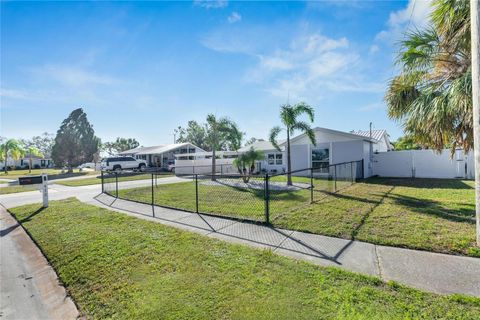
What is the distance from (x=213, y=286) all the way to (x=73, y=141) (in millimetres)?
34304

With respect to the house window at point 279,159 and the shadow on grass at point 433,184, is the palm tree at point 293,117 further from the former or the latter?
the house window at point 279,159

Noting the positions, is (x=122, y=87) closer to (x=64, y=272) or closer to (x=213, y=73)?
(x=213, y=73)

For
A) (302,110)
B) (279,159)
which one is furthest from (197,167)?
(302,110)

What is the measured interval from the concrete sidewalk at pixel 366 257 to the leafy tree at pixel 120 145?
6924 centimetres

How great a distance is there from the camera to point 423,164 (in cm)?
1495

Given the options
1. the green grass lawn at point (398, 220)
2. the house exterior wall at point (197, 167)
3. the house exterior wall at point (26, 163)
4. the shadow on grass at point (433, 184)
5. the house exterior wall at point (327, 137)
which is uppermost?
the house exterior wall at point (327, 137)

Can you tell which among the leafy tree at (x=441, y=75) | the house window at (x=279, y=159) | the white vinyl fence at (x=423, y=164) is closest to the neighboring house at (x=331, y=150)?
the white vinyl fence at (x=423, y=164)

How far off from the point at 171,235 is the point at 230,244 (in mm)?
1436

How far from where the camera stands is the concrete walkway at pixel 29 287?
2752mm

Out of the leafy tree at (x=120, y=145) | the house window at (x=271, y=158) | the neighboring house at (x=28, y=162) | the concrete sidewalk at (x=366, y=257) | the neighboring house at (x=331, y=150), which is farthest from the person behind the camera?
the leafy tree at (x=120, y=145)

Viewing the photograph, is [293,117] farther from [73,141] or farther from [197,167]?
[73,141]

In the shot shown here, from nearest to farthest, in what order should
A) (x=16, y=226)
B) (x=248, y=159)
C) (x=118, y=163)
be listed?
(x=16, y=226), (x=248, y=159), (x=118, y=163)

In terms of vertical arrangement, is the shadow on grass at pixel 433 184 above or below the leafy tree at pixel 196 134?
below

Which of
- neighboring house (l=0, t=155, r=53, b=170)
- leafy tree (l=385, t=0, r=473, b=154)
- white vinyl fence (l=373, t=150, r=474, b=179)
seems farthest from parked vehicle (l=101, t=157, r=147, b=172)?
neighboring house (l=0, t=155, r=53, b=170)
